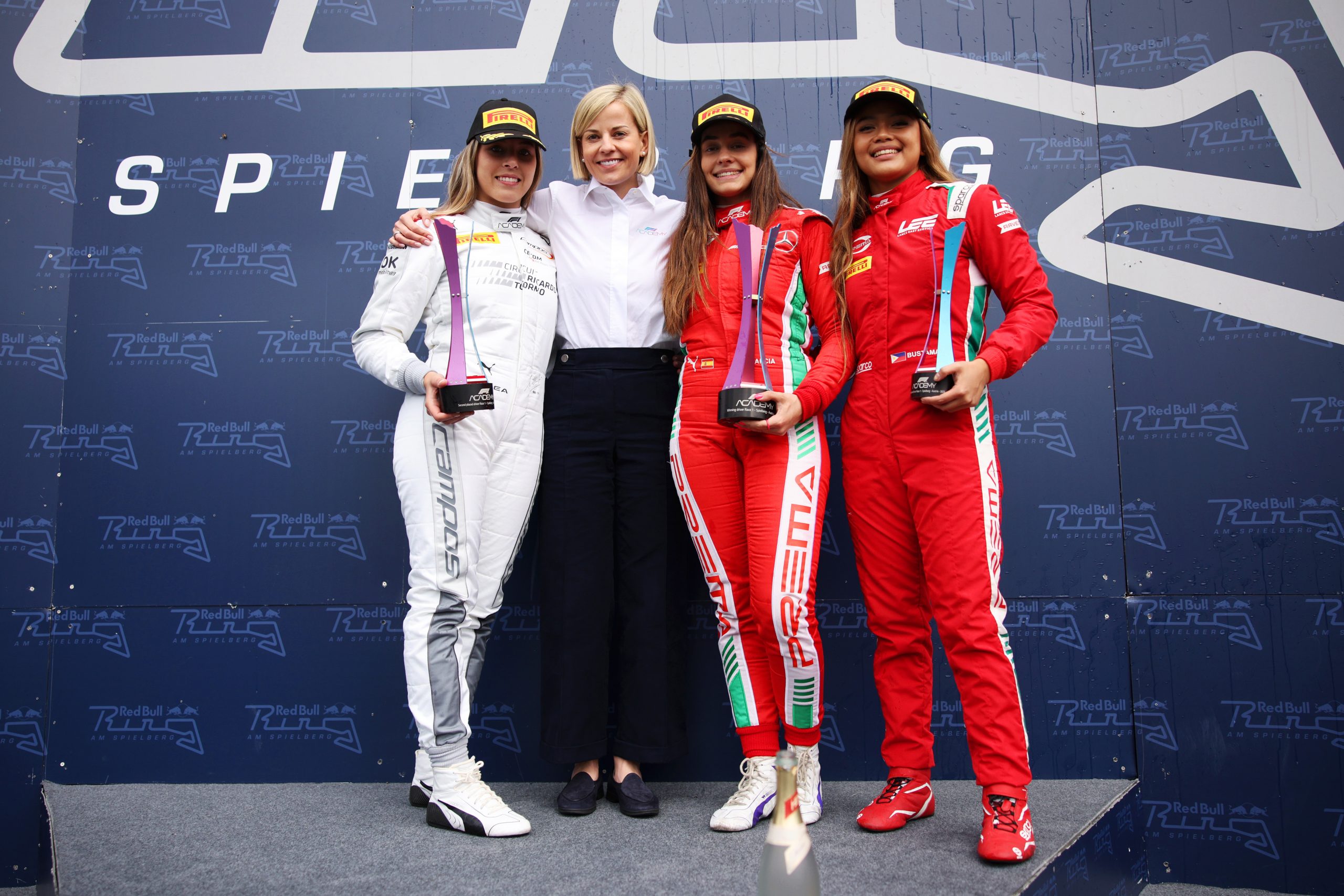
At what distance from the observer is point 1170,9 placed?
105 inches

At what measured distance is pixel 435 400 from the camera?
1.97 metres

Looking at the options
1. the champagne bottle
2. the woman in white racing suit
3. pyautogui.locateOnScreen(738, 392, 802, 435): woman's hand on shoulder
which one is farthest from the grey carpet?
pyautogui.locateOnScreen(738, 392, 802, 435): woman's hand on shoulder

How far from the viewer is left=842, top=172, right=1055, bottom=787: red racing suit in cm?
183

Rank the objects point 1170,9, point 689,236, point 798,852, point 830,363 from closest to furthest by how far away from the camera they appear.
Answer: point 798,852 < point 830,363 < point 689,236 < point 1170,9

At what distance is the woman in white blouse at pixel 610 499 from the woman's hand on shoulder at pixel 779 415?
13.8 inches

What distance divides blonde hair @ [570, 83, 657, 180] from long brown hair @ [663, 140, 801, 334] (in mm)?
125

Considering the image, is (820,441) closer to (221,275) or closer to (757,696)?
(757,696)

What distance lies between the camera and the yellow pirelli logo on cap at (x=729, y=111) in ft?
6.75

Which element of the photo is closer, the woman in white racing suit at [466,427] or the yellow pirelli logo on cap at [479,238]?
the woman in white racing suit at [466,427]

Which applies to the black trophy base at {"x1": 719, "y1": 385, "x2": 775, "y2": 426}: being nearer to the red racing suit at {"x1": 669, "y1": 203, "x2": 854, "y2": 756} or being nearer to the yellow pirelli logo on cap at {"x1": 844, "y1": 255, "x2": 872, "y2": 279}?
the red racing suit at {"x1": 669, "y1": 203, "x2": 854, "y2": 756}

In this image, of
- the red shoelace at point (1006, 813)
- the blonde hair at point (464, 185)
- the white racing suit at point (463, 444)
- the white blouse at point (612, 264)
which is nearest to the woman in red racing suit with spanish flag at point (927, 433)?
the red shoelace at point (1006, 813)

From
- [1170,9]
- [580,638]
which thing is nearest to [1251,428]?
[1170,9]

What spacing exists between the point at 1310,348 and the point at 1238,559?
0.68 metres

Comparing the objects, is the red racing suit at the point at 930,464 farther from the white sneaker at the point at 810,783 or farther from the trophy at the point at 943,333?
the white sneaker at the point at 810,783
